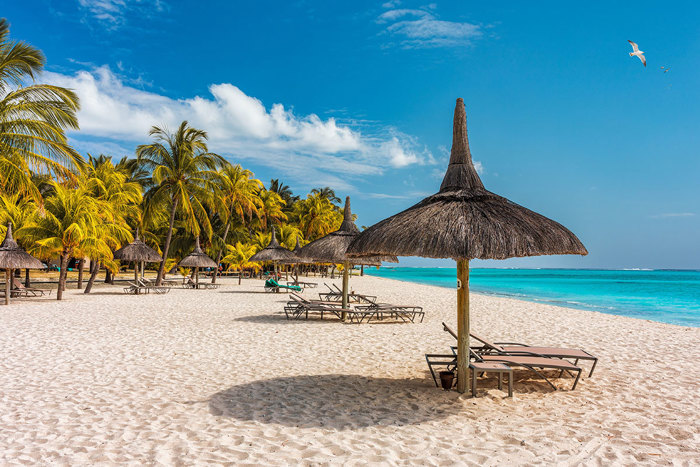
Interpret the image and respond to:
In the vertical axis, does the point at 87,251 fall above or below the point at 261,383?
above

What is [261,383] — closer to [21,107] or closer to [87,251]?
[21,107]

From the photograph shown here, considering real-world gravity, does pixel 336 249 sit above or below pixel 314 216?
below

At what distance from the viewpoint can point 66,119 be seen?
12406mm

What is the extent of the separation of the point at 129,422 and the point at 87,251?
1367 cm

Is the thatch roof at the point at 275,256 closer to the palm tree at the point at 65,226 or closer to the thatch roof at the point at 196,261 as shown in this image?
the thatch roof at the point at 196,261

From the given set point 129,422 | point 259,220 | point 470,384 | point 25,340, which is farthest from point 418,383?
point 259,220

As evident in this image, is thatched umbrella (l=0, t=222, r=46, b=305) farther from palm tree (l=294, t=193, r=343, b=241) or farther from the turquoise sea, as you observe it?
palm tree (l=294, t=193, r=343, b=241)

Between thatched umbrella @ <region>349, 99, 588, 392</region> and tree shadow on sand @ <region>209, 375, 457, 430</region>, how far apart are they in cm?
64

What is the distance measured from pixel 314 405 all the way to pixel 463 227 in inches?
95.7

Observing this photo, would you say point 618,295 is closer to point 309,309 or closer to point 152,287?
point 309,309

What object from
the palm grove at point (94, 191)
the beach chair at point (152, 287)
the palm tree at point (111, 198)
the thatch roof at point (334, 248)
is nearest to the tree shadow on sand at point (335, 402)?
Answer: the thatch roof at point (334, 248)

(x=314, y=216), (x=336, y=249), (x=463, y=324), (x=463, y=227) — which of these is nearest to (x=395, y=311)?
(x=336, y=249)

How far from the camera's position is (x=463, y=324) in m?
4.73

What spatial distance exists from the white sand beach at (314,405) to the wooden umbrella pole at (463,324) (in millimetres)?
256
